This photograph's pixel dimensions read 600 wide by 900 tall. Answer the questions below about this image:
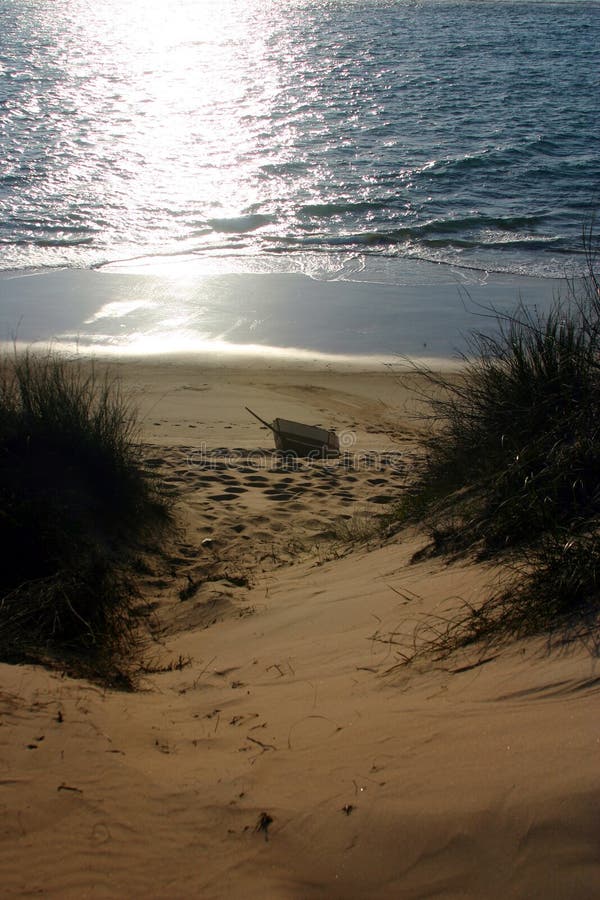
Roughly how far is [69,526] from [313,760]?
2.99 m

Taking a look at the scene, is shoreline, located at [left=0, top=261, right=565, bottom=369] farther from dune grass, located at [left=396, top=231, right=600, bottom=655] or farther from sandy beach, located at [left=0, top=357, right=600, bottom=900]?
sandy beach, located at [left=0, top=357, right=600, bottom=900]

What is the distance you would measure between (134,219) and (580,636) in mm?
18893

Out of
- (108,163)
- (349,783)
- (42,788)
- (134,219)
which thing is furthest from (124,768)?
(108,163)

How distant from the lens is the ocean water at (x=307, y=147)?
59.8ft

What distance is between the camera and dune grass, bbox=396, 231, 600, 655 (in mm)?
3176

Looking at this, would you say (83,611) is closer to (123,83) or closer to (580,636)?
(580,636)

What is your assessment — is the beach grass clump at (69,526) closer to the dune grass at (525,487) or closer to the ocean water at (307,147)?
the dune grass at (525,487)

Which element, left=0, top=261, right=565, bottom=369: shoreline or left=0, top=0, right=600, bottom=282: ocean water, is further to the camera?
left=0, top=0, right=600, bottom=282: ocean water

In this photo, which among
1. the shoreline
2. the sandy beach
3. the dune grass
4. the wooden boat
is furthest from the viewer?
the shoreline

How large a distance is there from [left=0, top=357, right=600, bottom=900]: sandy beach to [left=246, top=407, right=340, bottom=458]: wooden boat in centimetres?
310

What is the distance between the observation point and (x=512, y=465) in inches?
172

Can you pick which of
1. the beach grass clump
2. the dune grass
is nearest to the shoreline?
the beach grass clump

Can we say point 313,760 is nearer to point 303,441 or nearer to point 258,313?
point 303,441

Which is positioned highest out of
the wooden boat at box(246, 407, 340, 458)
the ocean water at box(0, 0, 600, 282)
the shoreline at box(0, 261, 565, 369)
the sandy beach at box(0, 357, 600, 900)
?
the ocean water at box(0, 0, 600, 282)
